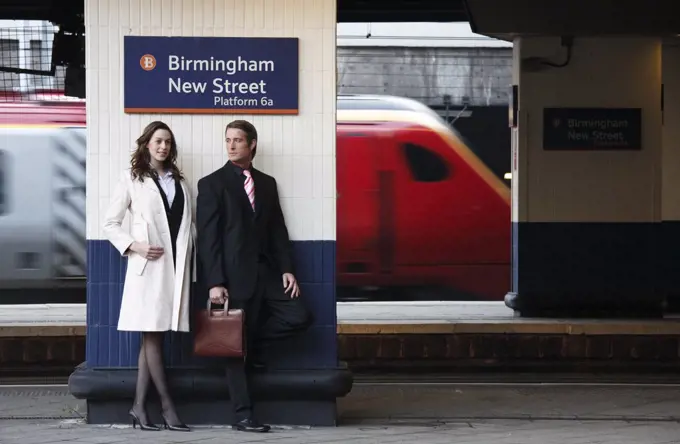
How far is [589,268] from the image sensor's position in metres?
13.7

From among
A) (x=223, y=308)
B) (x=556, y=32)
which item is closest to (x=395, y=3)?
(x=556, y=32)

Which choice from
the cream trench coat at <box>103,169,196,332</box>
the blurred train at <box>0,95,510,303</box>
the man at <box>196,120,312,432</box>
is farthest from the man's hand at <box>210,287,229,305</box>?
the blurred train at <box>0,95,510,303</box>

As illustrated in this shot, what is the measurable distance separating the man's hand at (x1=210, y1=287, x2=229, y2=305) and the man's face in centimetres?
79

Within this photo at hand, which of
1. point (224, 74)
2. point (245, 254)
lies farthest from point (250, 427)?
point (224, 74)

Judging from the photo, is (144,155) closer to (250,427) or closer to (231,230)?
(231,230)

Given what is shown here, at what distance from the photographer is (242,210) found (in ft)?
25.3

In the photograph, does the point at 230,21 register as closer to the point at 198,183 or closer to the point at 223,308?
the point at 198,183

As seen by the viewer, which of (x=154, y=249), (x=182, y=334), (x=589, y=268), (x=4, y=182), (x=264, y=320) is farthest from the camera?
(x=4, y=182)

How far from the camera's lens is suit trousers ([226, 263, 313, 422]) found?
7719mm

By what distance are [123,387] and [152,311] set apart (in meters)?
0.61

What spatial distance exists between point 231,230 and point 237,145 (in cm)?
51

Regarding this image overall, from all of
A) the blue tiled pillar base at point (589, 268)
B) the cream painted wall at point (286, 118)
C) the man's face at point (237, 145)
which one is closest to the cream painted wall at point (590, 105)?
the blue tiled pillar base at point (589, 268)

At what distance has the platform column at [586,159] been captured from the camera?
1346 cm

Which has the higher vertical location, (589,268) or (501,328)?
(589,268)
